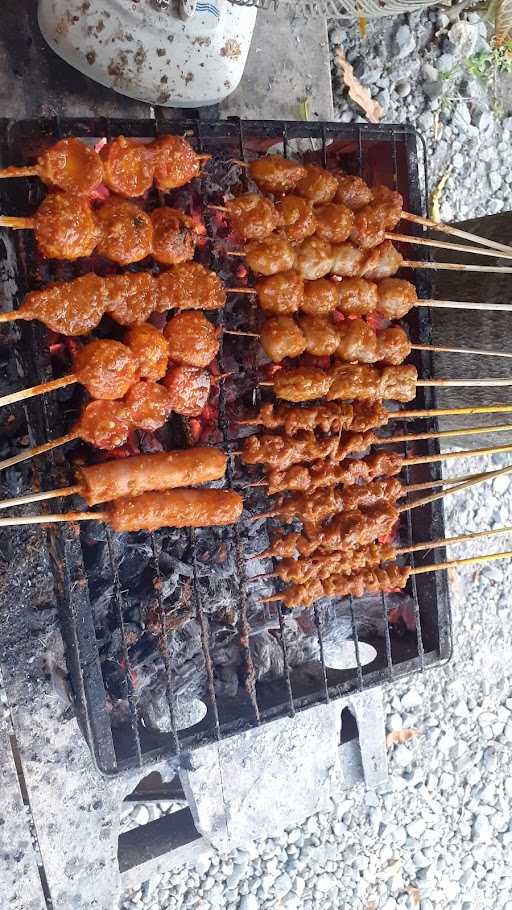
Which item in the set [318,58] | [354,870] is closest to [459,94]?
[318,58]

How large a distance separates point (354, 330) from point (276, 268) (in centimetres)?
52

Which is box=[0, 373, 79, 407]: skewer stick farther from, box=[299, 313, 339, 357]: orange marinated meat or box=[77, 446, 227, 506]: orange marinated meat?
box=[299, 313, 339, 357]: orange marinated meat

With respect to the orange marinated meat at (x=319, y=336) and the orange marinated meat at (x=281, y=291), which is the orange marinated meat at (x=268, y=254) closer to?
the orange marinated meat at (x=281, y=291)

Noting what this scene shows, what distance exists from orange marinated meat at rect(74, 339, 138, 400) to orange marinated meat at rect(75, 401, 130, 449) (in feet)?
0.20

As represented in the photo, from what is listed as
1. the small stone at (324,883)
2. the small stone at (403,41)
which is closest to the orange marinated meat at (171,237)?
the small stone at (403,41)

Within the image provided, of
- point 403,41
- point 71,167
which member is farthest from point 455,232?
point 403,41

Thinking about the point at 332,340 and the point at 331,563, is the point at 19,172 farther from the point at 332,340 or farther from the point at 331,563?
the point at 331,563

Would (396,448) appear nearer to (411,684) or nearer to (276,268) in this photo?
(276,268)

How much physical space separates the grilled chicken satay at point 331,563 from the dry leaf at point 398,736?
257cm

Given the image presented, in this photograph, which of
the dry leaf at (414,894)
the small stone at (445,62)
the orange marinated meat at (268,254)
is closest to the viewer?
the orange marinated meat at (268,254)

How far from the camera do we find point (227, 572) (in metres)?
4.02

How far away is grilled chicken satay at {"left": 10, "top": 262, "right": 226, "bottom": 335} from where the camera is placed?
2.98 m

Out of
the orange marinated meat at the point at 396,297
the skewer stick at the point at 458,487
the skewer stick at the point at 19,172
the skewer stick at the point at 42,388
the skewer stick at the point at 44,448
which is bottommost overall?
the skewer stick at the point at 458,487

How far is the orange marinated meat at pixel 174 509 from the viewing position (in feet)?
10.5
